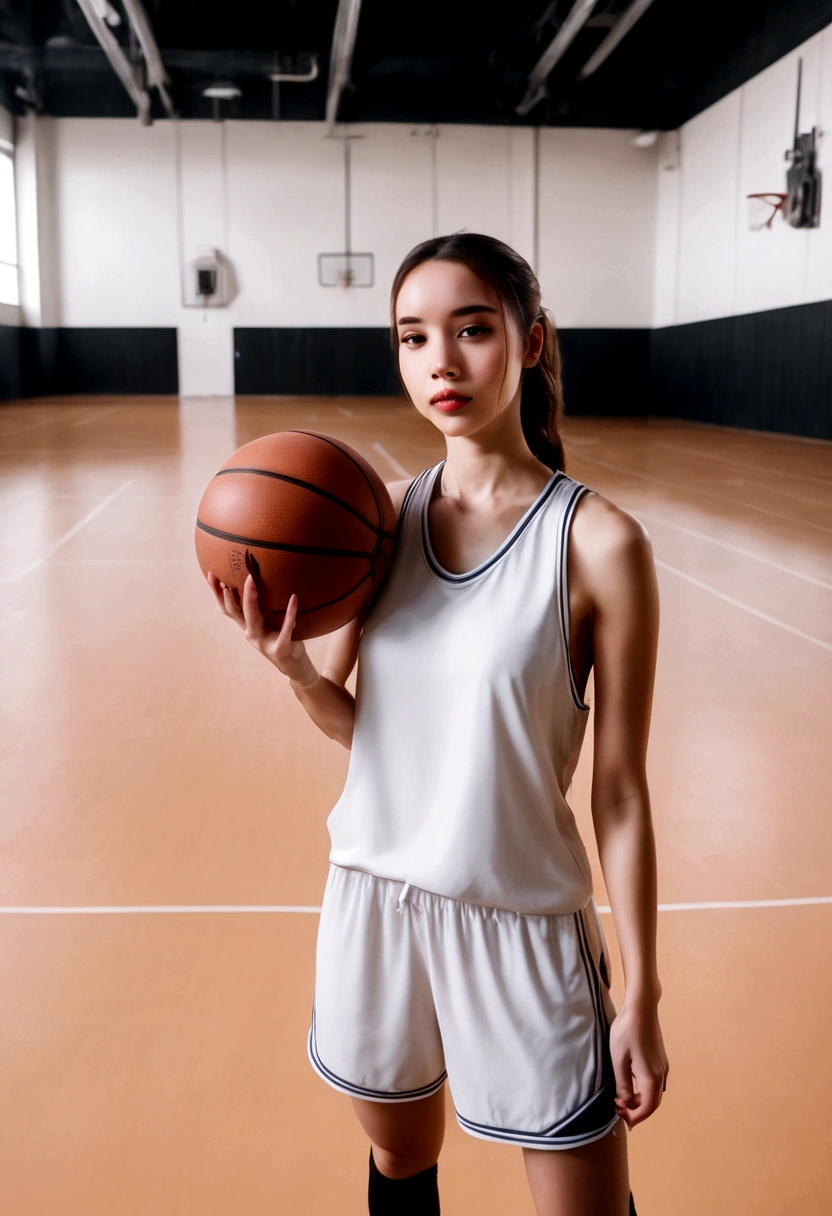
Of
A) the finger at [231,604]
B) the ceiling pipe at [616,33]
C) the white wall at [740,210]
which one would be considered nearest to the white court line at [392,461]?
the white wall at [740,210]

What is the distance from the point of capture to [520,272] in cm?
110

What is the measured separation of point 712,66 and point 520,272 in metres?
16.0

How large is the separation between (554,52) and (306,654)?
14.6 metres

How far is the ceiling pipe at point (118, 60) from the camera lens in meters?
12.9

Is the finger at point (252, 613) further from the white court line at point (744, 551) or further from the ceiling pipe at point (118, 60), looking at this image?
the ceiling pipe at point (118, 60)

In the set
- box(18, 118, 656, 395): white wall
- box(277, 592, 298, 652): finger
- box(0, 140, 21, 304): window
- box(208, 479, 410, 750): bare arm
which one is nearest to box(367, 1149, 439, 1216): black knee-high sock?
box(208, 479, 410, 750): bare arm

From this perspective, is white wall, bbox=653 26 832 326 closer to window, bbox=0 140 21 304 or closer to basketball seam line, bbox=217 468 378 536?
window, bbox=0 140 21 304

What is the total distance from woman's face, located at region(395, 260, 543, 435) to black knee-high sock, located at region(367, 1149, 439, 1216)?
0.80 m

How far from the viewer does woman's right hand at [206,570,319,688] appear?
110 centimetres

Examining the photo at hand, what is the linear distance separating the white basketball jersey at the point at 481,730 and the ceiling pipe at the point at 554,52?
12.5 meters

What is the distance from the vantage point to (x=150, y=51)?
1406 centimetres

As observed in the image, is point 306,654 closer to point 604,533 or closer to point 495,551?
point 495,551

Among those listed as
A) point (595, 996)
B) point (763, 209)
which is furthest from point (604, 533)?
point (763, 209)

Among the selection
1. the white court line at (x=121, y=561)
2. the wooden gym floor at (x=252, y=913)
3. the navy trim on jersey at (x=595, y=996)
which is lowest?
the wooden gym floor at (x=252, y=913)
